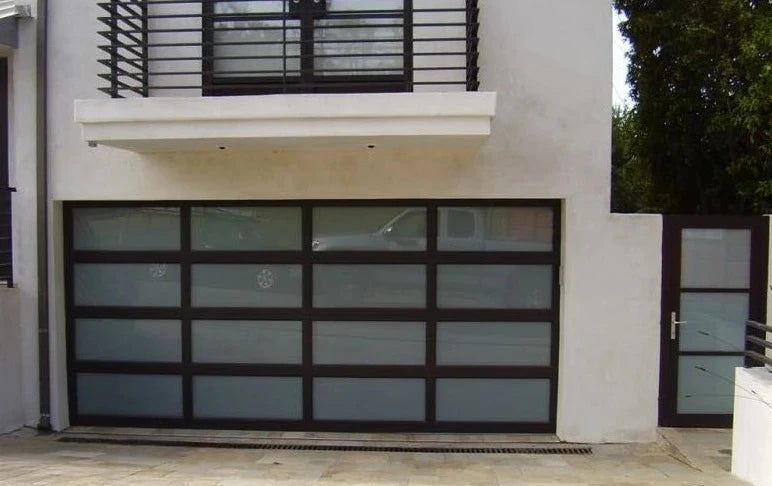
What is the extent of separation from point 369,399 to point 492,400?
1182mm

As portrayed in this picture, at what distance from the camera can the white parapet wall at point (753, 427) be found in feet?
15.5

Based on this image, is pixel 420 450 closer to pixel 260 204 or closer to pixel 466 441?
pixel 466 441

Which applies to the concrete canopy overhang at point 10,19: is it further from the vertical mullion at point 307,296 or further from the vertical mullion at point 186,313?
the vertical mullion at point 307,296

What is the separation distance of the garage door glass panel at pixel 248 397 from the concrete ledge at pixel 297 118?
7.98 ft

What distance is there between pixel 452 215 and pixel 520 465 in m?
2.31

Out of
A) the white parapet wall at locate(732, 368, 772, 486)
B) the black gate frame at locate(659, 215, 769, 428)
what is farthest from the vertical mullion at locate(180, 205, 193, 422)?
the white parapet wall at locate(732, 368, 772, 486)

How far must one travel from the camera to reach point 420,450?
6.07m

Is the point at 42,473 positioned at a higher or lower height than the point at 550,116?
lower

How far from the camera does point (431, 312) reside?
6.38 metres

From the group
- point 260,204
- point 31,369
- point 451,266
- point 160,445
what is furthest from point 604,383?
point 31,369

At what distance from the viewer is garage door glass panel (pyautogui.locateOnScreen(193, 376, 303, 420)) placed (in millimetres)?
6539

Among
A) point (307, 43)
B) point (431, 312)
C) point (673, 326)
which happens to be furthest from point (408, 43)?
point (673, 326)

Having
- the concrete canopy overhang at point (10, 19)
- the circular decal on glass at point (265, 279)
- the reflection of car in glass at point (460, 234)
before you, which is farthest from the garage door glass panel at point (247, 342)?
A: the concrete canopy overhang at point (10, 19)

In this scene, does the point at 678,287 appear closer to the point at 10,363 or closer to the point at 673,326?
the point at 673,326
